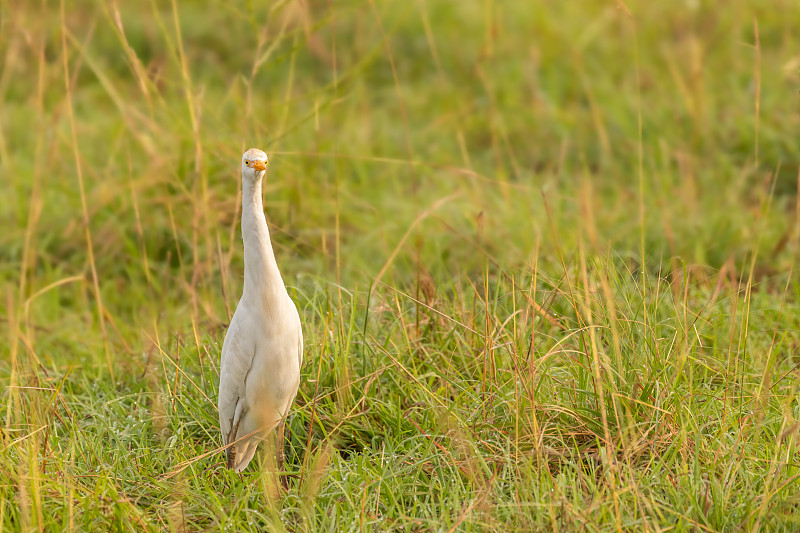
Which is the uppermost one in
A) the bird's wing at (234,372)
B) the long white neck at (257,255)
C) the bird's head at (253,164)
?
the bird's head at (253,164)

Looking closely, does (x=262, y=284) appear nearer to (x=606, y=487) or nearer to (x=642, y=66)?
(x=606, y=487)

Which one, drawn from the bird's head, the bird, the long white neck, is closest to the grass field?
the bird

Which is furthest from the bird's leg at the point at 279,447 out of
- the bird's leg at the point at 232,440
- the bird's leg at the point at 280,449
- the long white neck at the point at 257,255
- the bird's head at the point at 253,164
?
the bird's head at the point at 253,164

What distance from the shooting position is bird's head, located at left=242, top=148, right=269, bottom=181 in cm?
220

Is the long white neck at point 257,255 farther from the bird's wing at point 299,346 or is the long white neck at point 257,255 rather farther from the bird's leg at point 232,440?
the bird's leg at point 232,440

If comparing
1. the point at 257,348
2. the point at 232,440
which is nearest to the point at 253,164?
the point at 257,348

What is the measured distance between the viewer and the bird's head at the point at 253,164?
220 cm

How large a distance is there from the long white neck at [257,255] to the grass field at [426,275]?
0.46 meters

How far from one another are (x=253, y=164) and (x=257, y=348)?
1.74 feet

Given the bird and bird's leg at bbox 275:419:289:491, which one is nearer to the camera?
the bird

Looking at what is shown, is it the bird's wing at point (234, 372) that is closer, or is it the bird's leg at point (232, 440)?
the bird's wing at point (234, 372)

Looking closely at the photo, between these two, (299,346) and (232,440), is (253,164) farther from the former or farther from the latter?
(232,440)

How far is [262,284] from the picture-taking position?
230 cm

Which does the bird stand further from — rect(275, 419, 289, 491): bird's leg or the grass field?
the grass field
